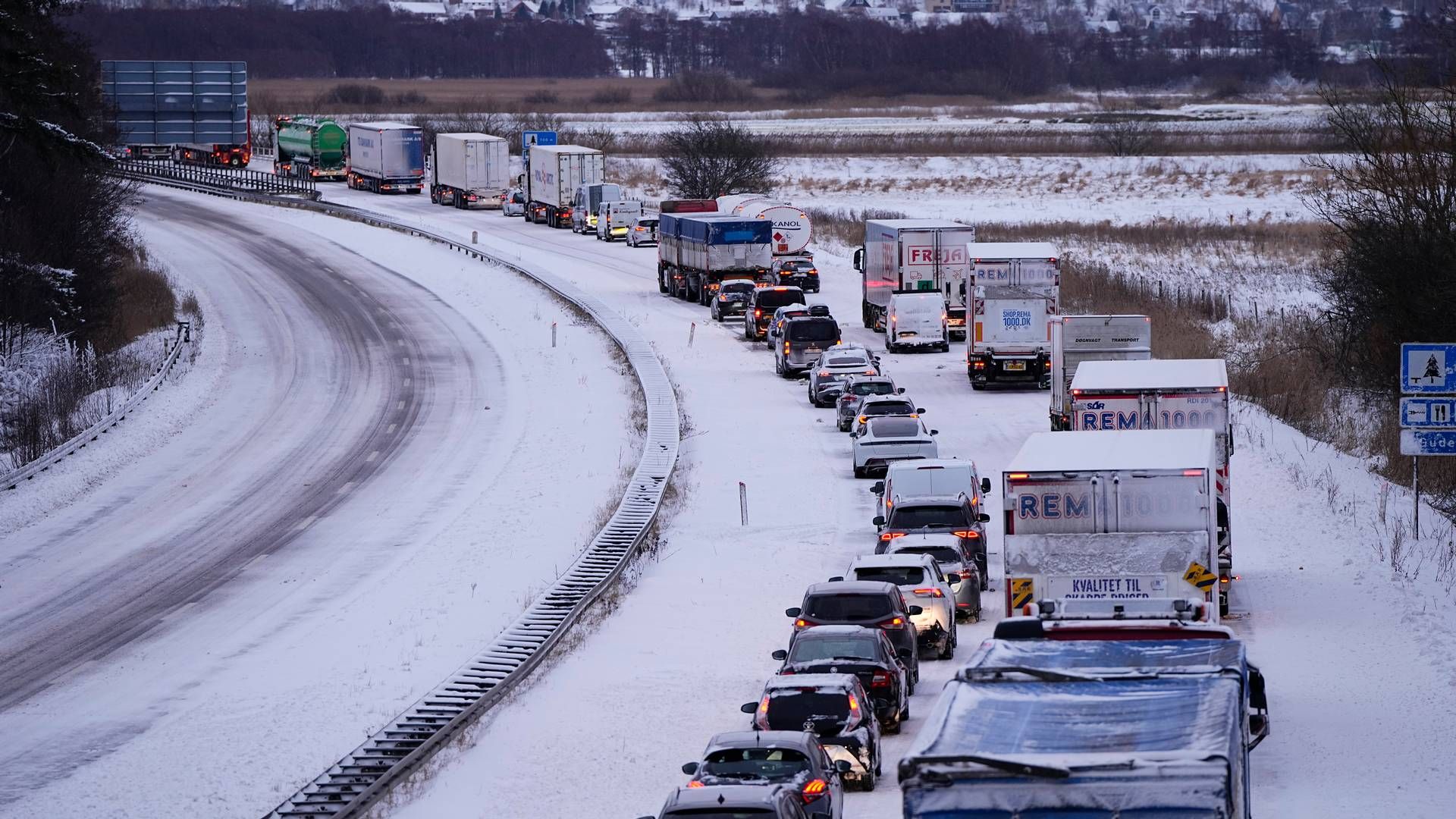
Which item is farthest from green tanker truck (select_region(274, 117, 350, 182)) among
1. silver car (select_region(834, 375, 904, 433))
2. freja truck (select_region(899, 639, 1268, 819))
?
freja truck (select_region(899, 639, 1268, 819))

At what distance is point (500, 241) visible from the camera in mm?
83375

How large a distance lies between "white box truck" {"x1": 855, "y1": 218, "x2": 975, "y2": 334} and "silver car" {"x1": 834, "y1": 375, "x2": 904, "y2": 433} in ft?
41.2

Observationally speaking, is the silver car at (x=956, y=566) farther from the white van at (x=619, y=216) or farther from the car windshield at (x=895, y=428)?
the white van at (x=619, y=216)

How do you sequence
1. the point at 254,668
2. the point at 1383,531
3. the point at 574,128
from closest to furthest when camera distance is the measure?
the point at 254,668 < the point at 1383,531 < the point at 574,128

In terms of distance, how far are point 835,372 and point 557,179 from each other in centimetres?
4551

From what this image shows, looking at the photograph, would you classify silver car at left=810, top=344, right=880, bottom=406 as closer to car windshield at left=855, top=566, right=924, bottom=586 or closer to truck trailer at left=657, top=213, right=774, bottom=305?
truck trailer at left=657, top=213, right=774, bottom=305

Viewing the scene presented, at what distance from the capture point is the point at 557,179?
8700 centimetres

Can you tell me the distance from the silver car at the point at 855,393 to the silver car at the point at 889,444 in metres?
4.38

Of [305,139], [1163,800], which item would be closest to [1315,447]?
[1163,800]

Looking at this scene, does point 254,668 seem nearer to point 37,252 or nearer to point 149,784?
point 149,784

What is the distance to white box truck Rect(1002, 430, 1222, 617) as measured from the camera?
2044cm

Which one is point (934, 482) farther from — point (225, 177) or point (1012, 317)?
point (225, 177)

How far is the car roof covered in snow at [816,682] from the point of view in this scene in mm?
18031

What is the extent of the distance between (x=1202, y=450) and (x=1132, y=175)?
282 feet
